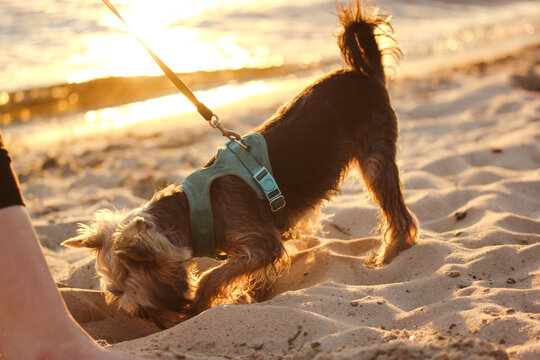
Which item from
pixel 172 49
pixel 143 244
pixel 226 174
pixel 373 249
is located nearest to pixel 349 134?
pixel 373 249

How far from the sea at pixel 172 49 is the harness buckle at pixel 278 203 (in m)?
3.39

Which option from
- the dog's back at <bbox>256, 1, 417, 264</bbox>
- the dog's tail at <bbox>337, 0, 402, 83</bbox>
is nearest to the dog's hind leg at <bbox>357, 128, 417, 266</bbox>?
the dog's back at <bbox>256, 1, 417, 264</bbox>

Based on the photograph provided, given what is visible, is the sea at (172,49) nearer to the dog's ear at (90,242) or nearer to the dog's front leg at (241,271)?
the dog's front leg at (241,271)

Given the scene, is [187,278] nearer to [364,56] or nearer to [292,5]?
[364,56]

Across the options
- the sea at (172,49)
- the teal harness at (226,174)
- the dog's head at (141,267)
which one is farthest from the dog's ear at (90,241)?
the sea at (172,49)

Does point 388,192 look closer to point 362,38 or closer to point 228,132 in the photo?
point 362,38

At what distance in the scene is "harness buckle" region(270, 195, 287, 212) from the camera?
3.59 metres

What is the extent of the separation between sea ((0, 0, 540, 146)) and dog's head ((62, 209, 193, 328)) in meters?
4.11

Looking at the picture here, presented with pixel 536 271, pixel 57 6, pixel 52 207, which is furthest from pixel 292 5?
pixel 536 271

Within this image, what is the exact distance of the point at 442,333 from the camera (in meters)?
2.71

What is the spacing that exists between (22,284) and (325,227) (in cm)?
313

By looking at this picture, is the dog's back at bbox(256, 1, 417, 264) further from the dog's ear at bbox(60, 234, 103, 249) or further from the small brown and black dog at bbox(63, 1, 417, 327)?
the dog's ear at bbox(60, 234, 103, 249)

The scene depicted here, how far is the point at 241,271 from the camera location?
3508mm

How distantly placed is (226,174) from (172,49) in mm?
10353
